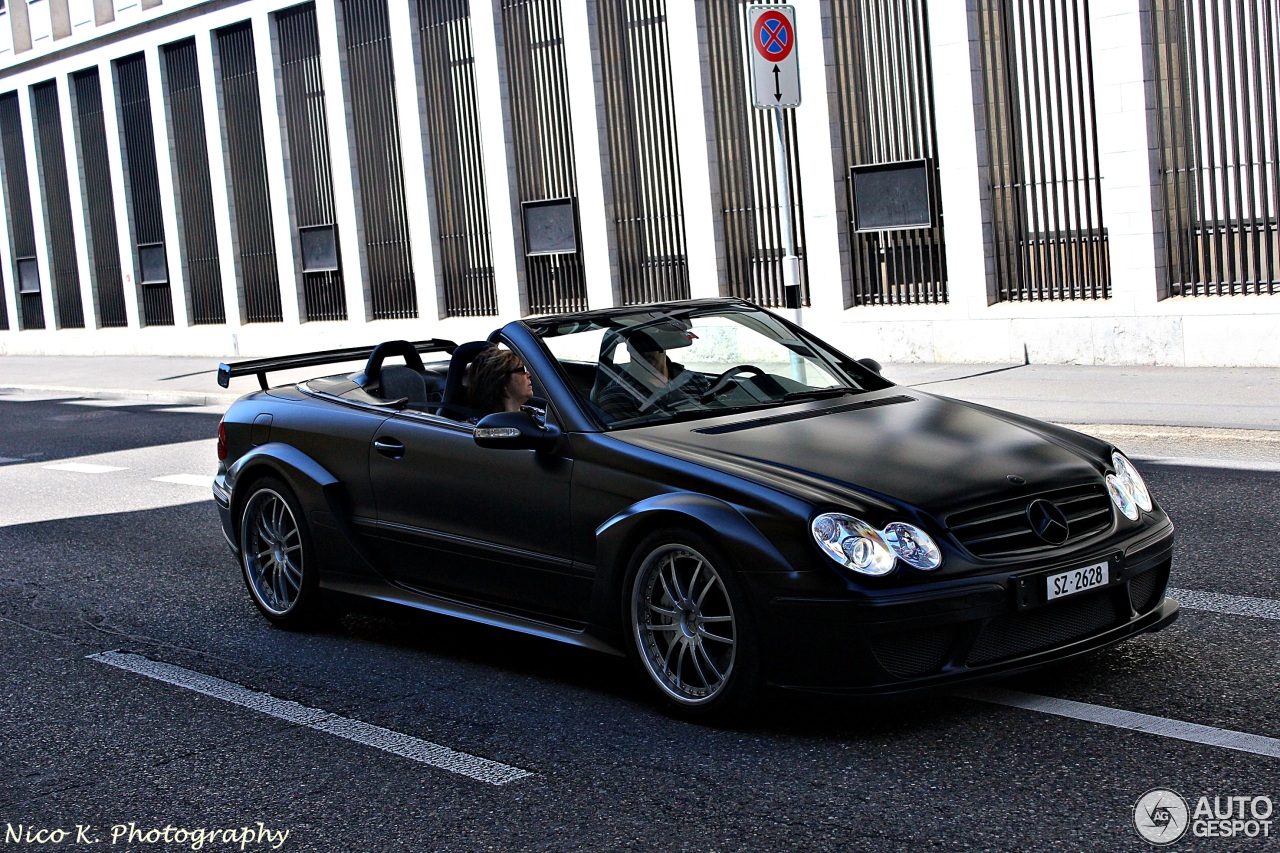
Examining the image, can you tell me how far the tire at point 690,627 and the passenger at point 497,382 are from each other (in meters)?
1.22

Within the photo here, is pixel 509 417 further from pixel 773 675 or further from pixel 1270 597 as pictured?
pixel 1270 597

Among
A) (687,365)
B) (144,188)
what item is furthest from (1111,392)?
(144,188)

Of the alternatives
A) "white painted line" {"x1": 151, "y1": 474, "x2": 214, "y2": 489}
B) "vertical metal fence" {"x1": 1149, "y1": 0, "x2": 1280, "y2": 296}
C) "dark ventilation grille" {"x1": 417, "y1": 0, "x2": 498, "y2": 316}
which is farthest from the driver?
"dark ventilation grille" {"x1": 417, "y1": 0, "x2": 498, "y2": 316}

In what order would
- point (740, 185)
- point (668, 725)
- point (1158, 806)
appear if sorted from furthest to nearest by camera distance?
point (740, 185), point (668, 725), point (1158, 806)

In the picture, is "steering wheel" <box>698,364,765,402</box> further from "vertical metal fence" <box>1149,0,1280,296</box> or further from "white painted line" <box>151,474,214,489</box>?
"vertical metal fence" <box>1149,0,1280,296</box>

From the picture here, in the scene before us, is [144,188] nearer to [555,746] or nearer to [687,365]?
[687,365]

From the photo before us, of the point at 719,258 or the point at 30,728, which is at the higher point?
the point at 719,258

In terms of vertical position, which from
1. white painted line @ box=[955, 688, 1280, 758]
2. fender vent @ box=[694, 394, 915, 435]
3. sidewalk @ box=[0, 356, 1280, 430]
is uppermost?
fender vent @ box=[694, 394, 915, 435]

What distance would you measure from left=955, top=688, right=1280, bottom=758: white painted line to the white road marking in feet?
16.4

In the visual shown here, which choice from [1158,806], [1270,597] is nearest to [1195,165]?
[1270,597]

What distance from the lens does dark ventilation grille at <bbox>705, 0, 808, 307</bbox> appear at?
19.7m

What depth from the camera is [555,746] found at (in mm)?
5117

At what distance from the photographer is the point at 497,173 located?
24156 mm

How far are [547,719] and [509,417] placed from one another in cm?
111
